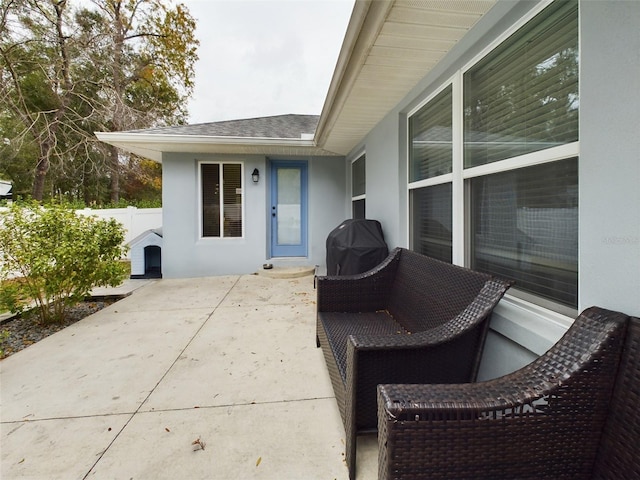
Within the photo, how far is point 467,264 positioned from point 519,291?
481mm

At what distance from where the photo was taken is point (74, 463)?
156 cm

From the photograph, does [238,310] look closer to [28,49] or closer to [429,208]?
[429,208]

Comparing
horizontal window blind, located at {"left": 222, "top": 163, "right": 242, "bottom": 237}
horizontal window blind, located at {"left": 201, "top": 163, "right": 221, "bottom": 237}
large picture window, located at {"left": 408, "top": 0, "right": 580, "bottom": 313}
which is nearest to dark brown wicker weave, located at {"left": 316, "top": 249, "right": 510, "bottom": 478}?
large picture window, located at {"left": 408, "top": 0, "right": 580, "bottom": 313}

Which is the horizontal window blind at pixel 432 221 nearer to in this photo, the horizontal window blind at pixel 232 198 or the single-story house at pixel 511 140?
the single-story house at pixel 511 140

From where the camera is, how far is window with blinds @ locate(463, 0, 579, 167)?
4.62ft

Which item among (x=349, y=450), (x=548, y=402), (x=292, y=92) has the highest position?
(x=292, y=92)

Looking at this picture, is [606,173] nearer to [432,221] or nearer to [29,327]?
[432,221]

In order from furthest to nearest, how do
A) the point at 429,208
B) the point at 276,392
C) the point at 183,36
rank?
the point at 183,36
the point at 429,208
the point at 276,392

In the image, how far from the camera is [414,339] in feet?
4.82

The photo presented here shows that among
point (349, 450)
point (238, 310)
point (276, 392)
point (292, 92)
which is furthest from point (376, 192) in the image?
point (292, 92)

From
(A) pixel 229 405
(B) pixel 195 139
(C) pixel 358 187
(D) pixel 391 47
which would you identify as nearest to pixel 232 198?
(B) pixel 195 139

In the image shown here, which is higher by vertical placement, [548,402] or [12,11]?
[12,11]

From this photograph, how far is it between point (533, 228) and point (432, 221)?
118 centimetres

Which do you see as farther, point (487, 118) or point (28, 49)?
point (28, 49)
